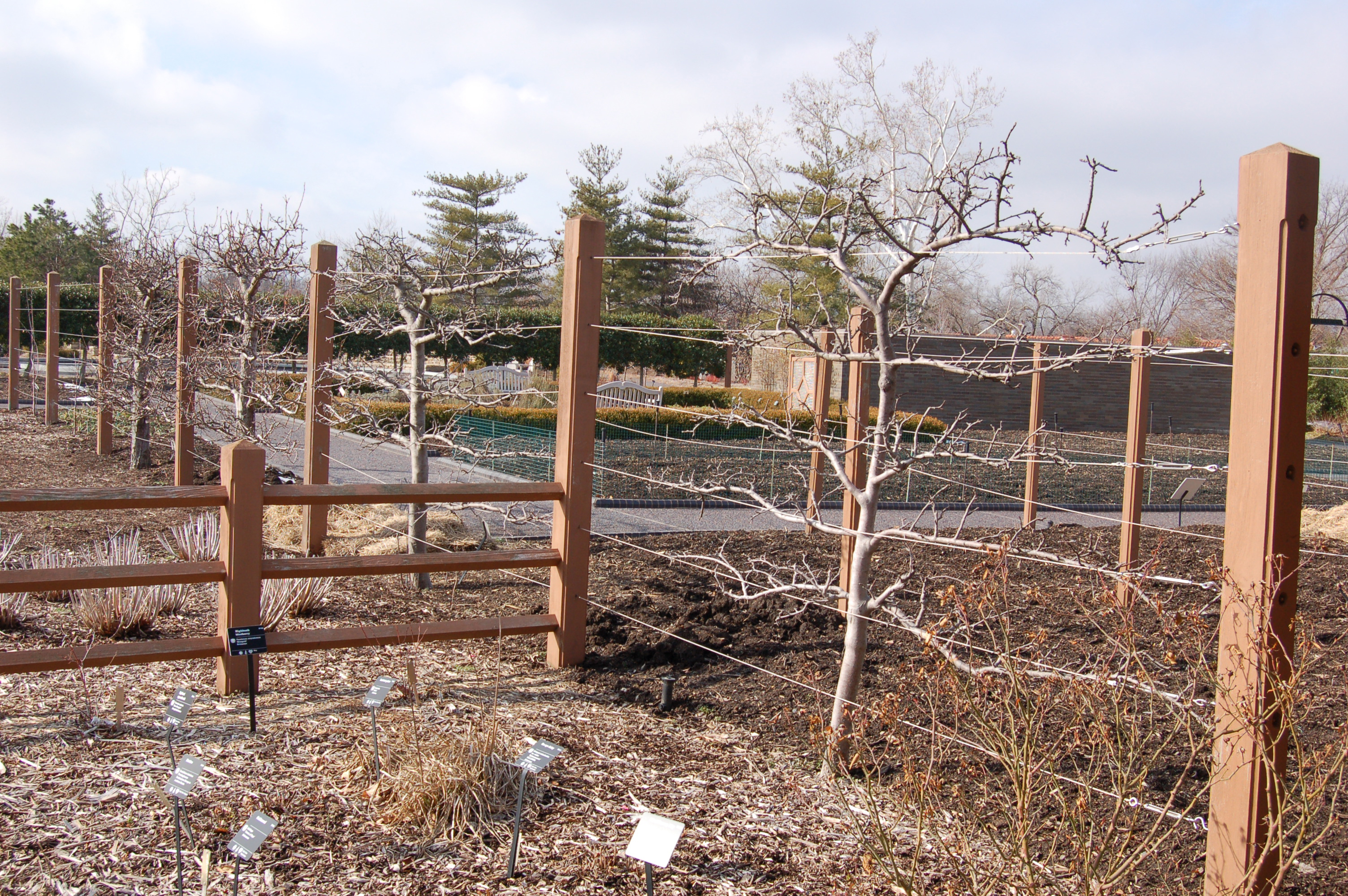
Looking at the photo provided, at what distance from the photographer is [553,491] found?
184 inches

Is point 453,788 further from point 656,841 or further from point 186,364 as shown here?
point 186,364

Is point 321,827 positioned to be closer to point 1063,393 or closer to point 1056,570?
point 1056,570

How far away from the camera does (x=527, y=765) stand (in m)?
2.82

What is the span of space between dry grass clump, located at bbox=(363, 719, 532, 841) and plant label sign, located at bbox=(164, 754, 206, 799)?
23.4 inches

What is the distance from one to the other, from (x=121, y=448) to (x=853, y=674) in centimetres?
1299

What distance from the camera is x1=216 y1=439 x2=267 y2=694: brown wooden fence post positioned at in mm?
4121

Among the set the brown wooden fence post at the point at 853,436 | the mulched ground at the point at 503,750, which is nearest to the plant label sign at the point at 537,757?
the mulched ground at the point at 503,750

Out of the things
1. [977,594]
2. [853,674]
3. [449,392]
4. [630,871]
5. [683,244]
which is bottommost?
[630,871]

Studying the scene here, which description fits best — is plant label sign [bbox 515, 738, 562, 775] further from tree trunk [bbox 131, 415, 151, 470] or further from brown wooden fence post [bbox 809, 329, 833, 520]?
tree trunk [bbox 131, 415, 151, 470]

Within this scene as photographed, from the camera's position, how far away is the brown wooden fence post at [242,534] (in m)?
4.12

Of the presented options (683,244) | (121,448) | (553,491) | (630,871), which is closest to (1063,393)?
(683,244)

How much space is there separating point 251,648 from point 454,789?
1252 millimetres

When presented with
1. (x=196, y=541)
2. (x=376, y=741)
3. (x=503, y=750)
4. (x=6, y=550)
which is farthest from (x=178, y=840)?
(x=196, y=541)

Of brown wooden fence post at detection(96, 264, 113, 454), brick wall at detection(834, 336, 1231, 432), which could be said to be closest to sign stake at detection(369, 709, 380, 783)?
brown wooden fence post at detection(96, 264, 113, 454)
